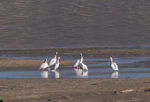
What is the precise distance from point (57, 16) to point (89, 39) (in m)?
6.00

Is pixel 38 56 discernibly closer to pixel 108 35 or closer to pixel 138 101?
pixel 108 35

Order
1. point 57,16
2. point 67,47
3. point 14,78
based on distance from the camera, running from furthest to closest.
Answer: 1. point 57,16
2. point 67,47
3. point 14,78

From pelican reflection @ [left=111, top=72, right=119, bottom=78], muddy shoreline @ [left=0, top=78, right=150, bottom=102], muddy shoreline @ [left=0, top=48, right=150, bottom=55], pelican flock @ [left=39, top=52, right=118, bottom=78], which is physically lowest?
muddy shoreline @ [left=0, top=48, right=150, bottom=55]

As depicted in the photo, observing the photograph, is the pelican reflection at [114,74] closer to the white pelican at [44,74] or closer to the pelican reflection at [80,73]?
the pelican reflection at [80,73]

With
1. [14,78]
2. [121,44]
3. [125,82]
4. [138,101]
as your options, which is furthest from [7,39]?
[138,101]

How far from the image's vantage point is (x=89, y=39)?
27.3 meters

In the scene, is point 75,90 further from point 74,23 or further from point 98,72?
point 74,23

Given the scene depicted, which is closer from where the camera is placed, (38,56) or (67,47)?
(38,56)

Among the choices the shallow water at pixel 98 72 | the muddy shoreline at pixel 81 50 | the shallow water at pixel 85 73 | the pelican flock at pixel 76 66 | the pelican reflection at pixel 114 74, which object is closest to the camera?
the pelican reflection at pixel 114 74

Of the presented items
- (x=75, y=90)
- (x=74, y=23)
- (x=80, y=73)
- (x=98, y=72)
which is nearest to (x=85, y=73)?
(x=80, y=73)

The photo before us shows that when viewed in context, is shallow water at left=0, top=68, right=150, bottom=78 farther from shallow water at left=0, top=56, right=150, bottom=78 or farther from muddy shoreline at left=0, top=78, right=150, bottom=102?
muddy shoreline at left=0, top=78, right=150, bottom=102

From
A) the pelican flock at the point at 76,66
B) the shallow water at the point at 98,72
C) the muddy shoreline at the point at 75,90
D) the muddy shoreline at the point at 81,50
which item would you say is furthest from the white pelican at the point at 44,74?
the muddy shoreline at the point at 81,50

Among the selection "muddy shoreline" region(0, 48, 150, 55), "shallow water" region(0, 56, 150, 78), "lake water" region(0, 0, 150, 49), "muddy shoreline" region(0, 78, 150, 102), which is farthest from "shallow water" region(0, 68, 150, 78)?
"lake water" region(0, 0, 150, 49)

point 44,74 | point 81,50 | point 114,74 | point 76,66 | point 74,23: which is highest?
point 114,74
